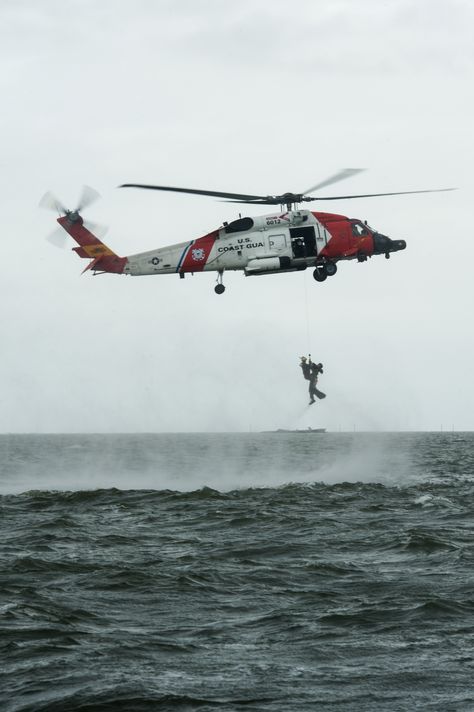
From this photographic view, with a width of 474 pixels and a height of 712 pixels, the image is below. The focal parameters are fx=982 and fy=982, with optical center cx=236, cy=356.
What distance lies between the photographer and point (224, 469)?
65.8m

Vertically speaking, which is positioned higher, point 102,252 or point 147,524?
point 102,252

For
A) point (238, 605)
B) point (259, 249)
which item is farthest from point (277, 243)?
point (238, 605)

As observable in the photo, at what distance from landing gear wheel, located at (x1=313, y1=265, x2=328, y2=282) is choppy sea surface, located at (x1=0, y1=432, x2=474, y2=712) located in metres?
8.39

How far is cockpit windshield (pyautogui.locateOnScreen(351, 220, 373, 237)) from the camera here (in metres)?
35.3

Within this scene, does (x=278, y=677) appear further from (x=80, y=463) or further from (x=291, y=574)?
(x=80, y=463)

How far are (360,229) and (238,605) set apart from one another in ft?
62.2

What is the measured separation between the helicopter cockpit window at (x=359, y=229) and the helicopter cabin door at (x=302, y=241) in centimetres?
178

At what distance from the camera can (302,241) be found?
3438cm

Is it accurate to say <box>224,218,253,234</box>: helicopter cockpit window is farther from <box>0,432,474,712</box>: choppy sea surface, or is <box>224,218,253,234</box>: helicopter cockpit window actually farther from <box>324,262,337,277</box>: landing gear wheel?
<box>0,432,474,712</box>: choppy sea surface

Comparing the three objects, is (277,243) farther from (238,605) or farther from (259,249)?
(238,605)

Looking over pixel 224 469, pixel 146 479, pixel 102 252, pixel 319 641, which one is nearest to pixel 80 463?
pixel 224 469

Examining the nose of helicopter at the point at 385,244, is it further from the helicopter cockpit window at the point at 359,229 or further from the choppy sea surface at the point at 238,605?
the choppy sea surface at the point at 238,605

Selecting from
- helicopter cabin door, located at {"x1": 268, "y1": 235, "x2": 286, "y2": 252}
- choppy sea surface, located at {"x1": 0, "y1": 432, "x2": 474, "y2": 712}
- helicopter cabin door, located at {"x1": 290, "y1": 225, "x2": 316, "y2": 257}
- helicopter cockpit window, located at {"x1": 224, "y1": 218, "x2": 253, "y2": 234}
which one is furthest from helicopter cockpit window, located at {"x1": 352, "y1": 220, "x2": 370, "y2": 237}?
choppy sea surface, located at {"x1": 0, "y1": 432, "x2": 474, "y2": 712}

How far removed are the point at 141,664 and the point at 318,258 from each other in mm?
21527
